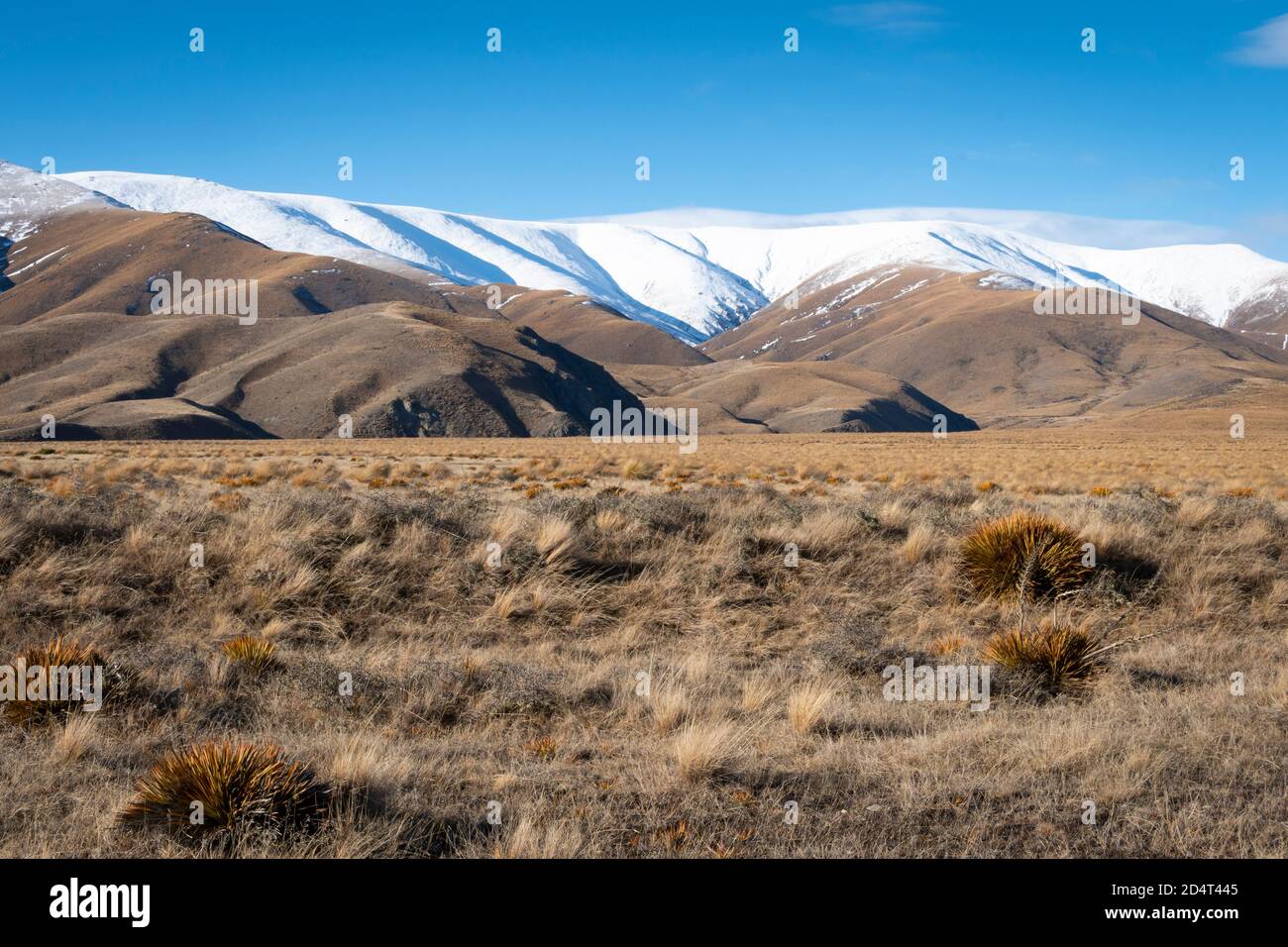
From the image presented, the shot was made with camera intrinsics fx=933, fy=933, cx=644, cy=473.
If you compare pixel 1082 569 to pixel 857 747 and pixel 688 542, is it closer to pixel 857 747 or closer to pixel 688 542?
pixel 688 542

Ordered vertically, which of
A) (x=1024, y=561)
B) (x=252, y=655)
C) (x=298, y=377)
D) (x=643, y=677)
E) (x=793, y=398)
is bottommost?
(x=643, y=677)

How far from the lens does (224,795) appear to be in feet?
14.0

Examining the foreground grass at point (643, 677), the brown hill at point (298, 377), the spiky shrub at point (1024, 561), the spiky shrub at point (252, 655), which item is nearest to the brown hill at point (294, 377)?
the brown hill at point (298, 377)

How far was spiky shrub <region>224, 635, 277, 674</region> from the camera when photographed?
714 cm

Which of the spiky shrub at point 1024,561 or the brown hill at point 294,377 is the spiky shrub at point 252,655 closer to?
the spiky shrub at point 1024,561

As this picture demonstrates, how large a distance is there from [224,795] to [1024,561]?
27.9 ft

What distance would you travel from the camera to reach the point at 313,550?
32.1ft

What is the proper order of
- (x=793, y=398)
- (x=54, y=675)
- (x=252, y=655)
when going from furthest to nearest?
(x=793, y=398)
(x=252, y=655)
(x=54, y=675)

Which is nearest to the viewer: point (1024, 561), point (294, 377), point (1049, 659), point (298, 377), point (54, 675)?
point (54, 675)

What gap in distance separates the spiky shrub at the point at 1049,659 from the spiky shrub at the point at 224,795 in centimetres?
523

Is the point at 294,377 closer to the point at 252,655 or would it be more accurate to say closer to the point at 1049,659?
the point at 252,655

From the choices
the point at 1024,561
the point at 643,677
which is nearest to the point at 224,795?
the point at 643,677
